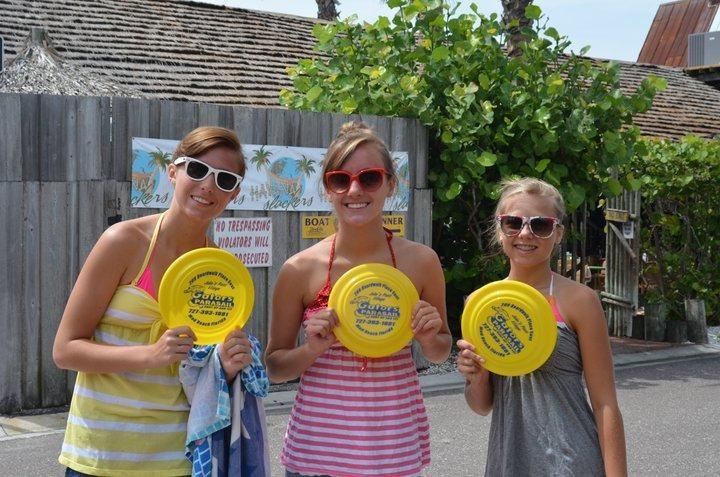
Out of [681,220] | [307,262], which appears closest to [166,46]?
[681,220]

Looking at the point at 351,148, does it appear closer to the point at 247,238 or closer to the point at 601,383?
the point at 601,383

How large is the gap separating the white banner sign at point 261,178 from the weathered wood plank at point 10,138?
2.79 ft

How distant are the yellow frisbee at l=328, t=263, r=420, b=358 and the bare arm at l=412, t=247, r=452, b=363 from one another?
0.14 feet

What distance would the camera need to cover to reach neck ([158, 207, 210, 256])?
98.0 inches

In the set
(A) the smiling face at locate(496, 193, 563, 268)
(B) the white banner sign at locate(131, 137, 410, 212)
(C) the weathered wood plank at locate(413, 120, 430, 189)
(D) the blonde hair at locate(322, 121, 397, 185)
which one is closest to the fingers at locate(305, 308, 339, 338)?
(D) the blonde hair at locate(322, 121, 397, 185)

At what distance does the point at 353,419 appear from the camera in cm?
254

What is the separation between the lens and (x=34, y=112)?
6395mm

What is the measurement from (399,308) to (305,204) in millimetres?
5169

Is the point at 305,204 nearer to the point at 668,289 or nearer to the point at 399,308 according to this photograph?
the point at 399,308

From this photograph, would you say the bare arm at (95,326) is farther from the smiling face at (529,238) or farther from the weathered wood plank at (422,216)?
the weathered wood plank at (422,216)

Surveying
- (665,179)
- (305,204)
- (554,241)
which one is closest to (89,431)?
(554,241)

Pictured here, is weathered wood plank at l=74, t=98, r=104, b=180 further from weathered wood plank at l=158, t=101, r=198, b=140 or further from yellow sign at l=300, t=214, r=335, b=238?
yellow sign at l=300, t=214, r=335, b=238

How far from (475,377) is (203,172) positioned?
103 cm

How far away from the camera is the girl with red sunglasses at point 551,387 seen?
248 cm
